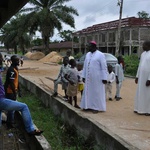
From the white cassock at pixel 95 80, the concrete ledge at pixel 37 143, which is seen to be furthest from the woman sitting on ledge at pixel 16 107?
the white cassock at pixel 95 80

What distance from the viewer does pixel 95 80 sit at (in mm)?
7035

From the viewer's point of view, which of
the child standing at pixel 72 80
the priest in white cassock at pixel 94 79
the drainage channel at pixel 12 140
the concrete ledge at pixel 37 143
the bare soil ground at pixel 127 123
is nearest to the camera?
the concrete ledge at pixel 37 143

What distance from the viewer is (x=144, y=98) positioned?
23.3 feet

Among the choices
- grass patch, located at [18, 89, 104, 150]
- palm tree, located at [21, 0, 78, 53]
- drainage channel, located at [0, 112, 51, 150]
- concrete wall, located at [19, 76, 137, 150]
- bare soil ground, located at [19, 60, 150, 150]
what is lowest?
grass patch, located at [18, 89, 104, 150]

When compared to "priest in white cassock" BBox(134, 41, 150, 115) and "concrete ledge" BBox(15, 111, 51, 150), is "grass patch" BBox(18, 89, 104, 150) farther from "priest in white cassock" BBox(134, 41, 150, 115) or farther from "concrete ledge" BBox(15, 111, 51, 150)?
"priest in white cassock" BBox(134, 41, 150, 115)

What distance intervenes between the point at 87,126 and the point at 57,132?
128 cm

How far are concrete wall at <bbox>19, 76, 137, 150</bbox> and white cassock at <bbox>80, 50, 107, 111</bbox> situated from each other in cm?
60

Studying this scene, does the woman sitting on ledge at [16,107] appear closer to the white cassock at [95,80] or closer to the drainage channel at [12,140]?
the drainage channel at [12,140]

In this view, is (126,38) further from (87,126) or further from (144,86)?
(87,126)

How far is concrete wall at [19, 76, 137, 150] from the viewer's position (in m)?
4.38

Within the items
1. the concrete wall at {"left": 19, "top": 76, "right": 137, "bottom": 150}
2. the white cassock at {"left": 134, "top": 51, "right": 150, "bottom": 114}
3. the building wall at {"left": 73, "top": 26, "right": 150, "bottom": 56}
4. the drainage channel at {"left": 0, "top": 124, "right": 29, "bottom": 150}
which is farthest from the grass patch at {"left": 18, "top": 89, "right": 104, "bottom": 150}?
the building wall at {"left": 73, "top": 26, "right": 150, "bottom": 56}

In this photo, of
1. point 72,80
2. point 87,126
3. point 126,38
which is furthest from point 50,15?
point 87,126

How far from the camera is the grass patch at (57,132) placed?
18.2ft

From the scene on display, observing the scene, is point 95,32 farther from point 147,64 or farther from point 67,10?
point 147,64
